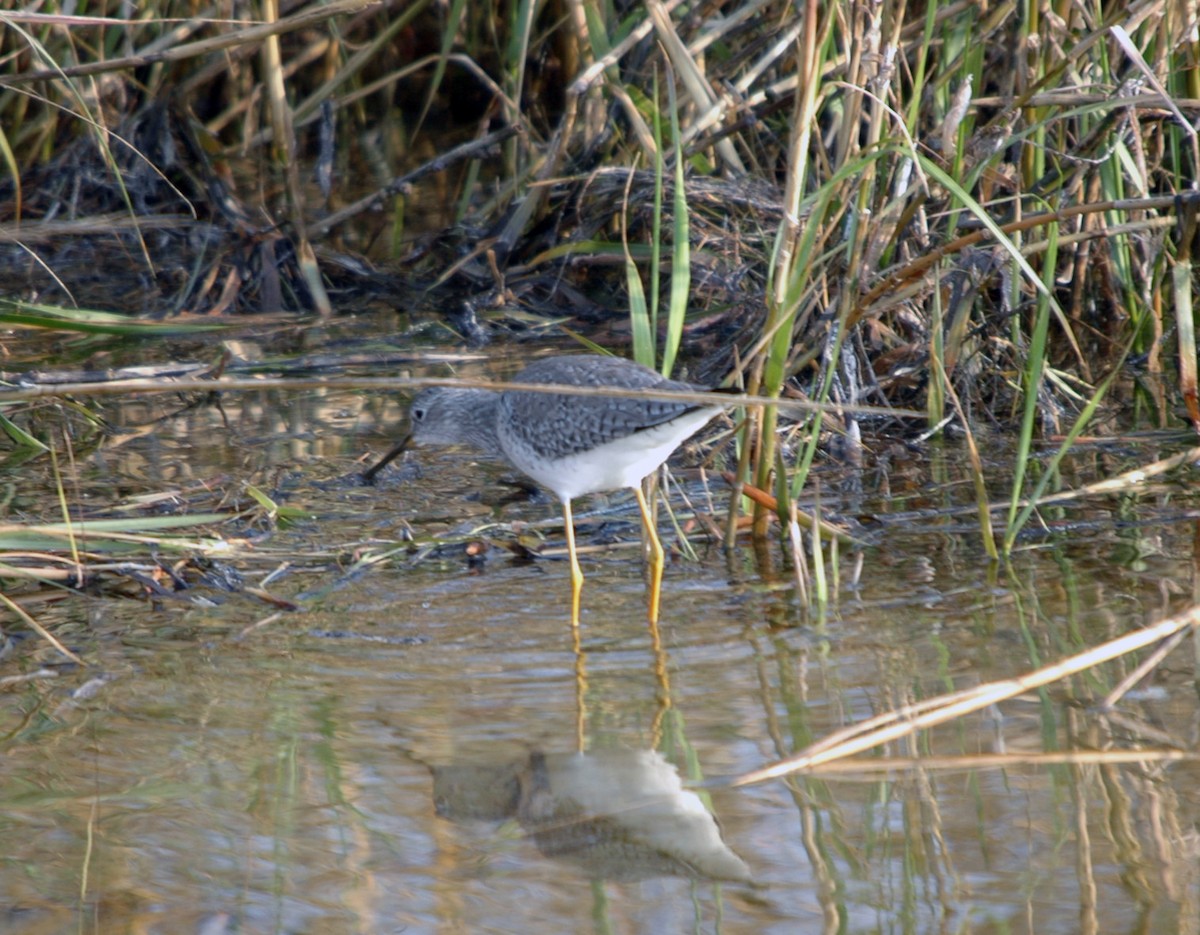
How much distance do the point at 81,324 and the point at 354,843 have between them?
2286mm

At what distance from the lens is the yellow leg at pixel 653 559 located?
4.31 m

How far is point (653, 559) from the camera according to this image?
14.9 feet

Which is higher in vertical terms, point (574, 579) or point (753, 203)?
point (753, 203)

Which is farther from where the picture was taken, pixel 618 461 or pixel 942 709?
pixel 618 461

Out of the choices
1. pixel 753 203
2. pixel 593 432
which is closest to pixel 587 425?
pixel 593 432

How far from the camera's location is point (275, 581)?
463 centimetres

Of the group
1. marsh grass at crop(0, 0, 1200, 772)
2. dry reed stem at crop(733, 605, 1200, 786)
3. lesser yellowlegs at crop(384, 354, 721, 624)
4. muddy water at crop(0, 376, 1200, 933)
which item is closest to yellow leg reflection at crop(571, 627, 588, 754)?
muddy water at crop(0, 376, 1200, 933)

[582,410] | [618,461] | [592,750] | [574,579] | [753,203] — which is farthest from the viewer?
[753,203]

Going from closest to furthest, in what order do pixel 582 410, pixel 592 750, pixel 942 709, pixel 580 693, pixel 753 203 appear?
pixel 942 709, pixel 592 750, pixel 580 693, pixel 582 410, pixel 753 203

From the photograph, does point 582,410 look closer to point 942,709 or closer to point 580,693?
point 580,693

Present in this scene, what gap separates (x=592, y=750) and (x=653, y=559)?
1.11 meters

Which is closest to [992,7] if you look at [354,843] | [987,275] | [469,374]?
[987,275]

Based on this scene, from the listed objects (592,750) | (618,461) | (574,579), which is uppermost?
(618,461)

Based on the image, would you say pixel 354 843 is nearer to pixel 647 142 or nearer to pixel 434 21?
pixel 647 142
